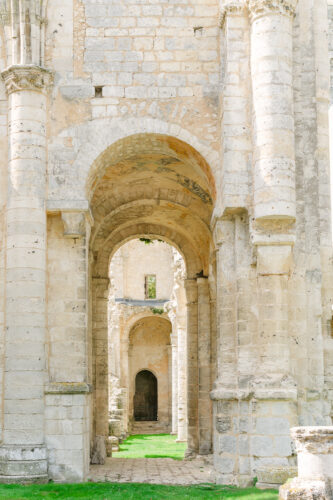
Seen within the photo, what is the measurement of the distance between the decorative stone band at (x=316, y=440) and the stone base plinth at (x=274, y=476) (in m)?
2.42

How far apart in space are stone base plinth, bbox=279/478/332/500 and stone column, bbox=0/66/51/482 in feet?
13.5

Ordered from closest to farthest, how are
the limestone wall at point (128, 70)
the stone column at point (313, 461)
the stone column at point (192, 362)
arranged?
the stone column at point (313, 461), the limestone wall at point (128, 70), the stone column at point (192, 362)

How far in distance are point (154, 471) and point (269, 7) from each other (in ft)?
26.0

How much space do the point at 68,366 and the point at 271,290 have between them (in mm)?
3062

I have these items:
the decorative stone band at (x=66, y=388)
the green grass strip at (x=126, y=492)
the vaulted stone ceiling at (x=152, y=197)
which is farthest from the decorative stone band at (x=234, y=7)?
the green grass strip at (x=126, y=492)

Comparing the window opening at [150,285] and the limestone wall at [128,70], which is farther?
the window opening at [150,285]

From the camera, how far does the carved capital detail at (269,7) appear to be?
1103cm

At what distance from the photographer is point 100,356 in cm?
1711

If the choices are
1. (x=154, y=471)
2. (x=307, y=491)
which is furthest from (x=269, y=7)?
(x=154, y=471)

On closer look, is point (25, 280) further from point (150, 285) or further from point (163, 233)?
point (150, 285)

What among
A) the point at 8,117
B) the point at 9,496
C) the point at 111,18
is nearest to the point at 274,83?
the point at 111,18

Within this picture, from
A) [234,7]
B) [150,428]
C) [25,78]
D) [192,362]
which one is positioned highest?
[234,7]

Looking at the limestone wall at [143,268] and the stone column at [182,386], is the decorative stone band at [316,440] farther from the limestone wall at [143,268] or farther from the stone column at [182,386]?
the limestone wall at [143,268]

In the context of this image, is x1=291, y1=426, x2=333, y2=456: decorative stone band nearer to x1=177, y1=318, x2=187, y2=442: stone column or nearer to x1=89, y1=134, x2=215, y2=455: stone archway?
x1=89, y1=134, x2=215, y2=455: stone archway
